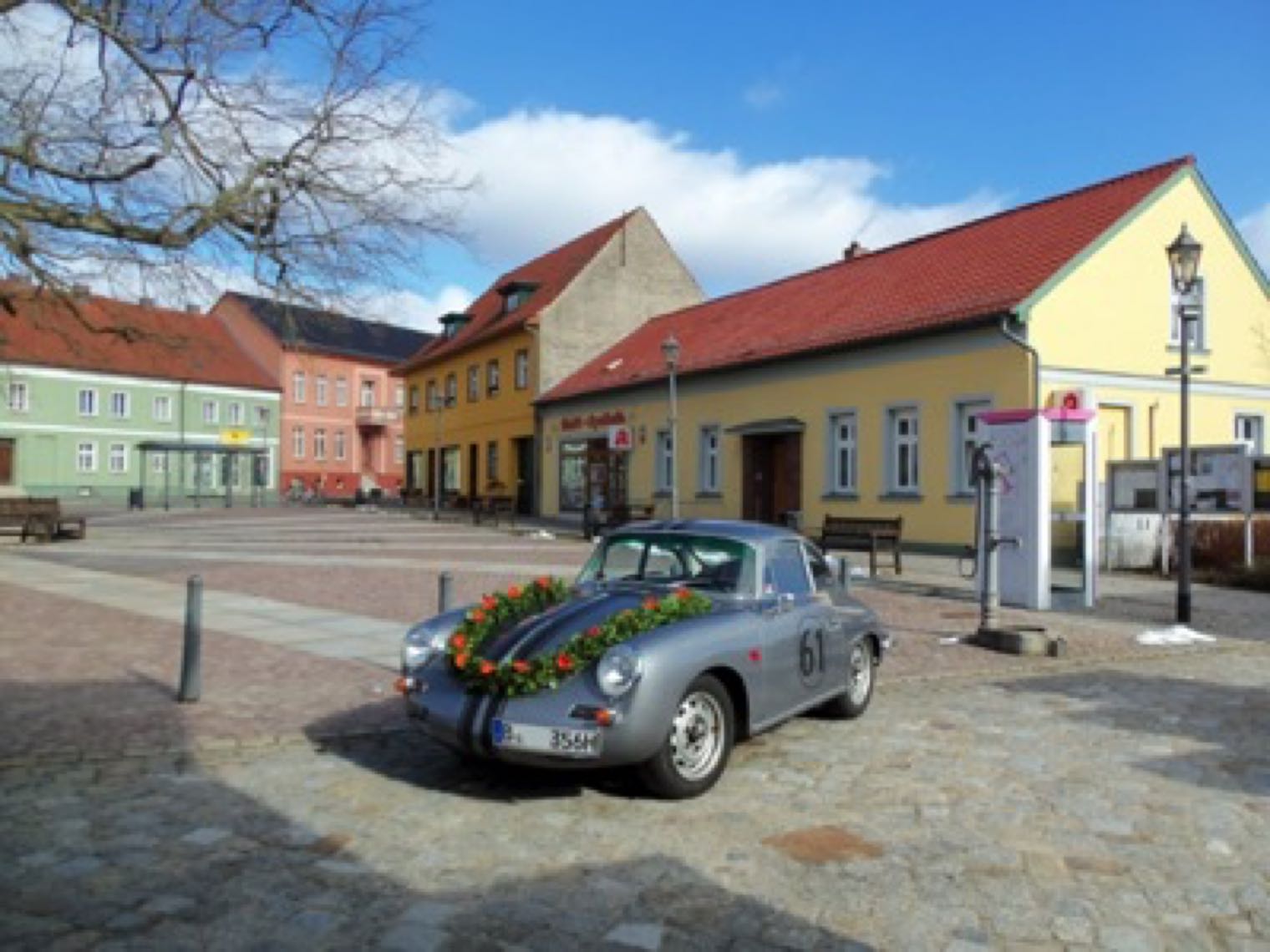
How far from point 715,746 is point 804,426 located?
732 inches

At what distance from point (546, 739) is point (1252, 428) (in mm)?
22474

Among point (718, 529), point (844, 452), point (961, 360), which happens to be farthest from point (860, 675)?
point (844, 452)

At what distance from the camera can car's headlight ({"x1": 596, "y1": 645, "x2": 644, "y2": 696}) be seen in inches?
192

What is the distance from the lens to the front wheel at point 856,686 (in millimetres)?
6926

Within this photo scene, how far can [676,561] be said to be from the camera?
6387mm

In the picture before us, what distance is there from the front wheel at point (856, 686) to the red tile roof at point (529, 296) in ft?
96.4

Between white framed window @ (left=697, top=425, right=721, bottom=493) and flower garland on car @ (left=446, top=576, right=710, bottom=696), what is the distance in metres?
21.1

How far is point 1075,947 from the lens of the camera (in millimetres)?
3559

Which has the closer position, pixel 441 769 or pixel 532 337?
pixel 441 769

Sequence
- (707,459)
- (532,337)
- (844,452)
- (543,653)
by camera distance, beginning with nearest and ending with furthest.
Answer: (543,653)
(844,452)
(707,459)
(532,337)

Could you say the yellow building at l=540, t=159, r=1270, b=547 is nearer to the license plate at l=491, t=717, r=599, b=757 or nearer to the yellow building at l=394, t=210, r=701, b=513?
the yellow building at l=394, t=210, r=701, b=513

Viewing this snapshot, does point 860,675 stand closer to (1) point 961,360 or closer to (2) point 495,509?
(1) point 961,360

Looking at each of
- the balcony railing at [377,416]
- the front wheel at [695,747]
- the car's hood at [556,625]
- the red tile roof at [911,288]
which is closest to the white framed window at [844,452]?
the red tile roof at [911,288]

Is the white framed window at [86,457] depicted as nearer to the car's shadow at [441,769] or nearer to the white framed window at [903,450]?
the white framed window at [903,450]
